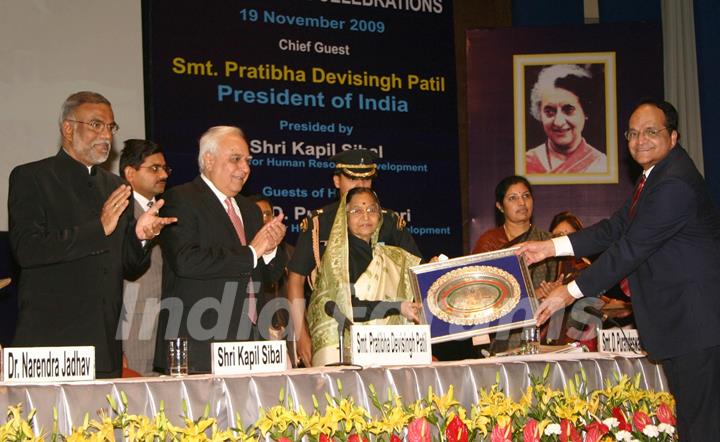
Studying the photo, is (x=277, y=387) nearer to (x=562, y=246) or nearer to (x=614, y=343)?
(x=562, y=246)

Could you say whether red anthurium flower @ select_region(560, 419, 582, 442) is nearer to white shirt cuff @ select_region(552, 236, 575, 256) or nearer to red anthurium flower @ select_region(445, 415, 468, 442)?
red anthurium flower @ select_region(445, 415, 468, 442)

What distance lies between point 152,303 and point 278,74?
2299 mm

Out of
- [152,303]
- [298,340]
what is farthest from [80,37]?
[298,340]

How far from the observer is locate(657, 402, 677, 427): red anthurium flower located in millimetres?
3303

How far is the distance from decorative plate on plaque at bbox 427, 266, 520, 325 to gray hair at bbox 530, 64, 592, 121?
3.09 metres

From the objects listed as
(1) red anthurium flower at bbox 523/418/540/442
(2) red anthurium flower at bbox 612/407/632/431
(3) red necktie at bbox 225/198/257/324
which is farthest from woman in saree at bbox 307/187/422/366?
(1) red anthurium flower at bbox 523/418/540/442

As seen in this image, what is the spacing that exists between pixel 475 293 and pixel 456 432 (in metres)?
1.11

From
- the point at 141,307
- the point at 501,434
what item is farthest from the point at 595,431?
the point at 141,307

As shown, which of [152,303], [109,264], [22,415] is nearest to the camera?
[22,415]

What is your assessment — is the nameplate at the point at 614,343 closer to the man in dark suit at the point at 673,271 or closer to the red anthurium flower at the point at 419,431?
the man in dark suit at the point at 673,271

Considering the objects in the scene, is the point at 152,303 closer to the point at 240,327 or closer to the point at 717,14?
the point at 240,327

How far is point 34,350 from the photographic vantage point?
2781 millimetres

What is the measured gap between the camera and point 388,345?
333 centimetres

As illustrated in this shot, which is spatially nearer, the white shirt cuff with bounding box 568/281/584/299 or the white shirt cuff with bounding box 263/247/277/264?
the white shirt cuff with bounding box 568/281/584/299
